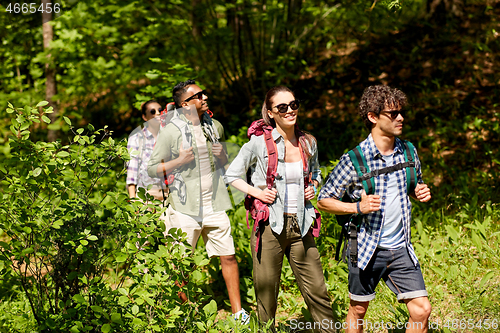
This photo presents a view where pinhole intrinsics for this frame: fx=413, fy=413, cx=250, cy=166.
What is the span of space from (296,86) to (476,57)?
3652 mm

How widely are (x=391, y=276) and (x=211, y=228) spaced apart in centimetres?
169

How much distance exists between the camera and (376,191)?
2781 millimetres

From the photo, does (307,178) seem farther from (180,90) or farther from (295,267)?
(180,90)

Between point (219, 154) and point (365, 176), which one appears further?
point (219, 154)

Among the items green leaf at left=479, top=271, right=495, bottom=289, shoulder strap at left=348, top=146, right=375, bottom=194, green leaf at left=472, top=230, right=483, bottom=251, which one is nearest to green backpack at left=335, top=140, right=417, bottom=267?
shoulder strap at left=348, top=146, right=375, bottom=194

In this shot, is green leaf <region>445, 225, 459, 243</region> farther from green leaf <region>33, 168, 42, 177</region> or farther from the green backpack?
green leaf <region>33, 168, 42, 177</region>

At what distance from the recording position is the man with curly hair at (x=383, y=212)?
272cm

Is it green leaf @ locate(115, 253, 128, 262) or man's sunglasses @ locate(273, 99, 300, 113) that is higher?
man's sunglasses @ locate(273, 99, 300, 113)

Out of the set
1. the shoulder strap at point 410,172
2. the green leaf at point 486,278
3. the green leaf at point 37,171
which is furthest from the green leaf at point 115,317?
the green leaf at point 486,278

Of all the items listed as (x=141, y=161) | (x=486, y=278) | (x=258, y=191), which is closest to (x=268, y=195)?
(x=258, y=191)

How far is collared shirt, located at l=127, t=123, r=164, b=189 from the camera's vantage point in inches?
178

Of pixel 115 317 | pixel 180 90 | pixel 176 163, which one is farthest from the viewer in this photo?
pixel 180 90

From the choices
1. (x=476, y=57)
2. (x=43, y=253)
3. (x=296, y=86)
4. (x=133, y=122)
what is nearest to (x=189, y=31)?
(x=296, y=86)

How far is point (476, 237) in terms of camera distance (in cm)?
434
